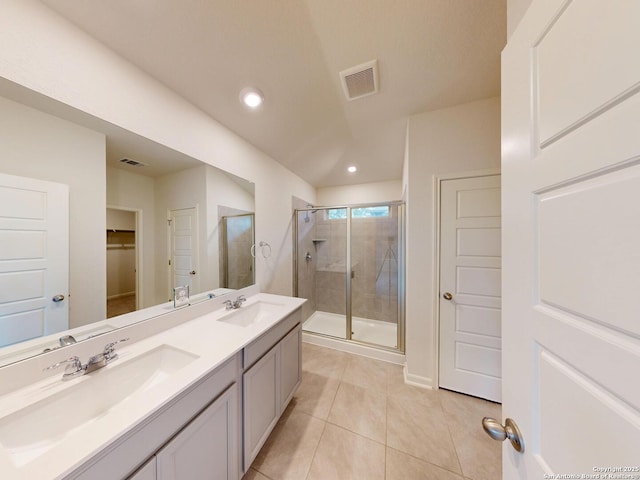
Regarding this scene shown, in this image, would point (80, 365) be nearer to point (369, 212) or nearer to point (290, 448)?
point (290, 448)

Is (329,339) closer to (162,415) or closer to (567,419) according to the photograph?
(162,415)

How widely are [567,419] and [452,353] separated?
5.70 ft

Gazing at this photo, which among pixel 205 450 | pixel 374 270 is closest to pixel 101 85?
pixel 205 450

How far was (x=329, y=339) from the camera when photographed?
265 centimetres

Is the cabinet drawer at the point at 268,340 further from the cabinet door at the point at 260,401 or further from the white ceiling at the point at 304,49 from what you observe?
the white ceiling at the point at 304,49

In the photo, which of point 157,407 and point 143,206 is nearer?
point 157,407

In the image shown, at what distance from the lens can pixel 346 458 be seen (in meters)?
1.30

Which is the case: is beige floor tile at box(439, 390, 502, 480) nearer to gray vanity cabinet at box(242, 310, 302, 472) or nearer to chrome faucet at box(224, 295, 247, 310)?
gray vanity cabinet at box(242, 310, 302, 472)

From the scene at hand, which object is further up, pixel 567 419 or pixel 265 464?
pixel 567 419

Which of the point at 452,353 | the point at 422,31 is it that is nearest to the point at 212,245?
the point at 422,31

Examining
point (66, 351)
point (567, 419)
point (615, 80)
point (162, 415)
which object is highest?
point (615, 80)

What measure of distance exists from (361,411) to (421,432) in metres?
0.43

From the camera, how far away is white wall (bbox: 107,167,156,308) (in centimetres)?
116

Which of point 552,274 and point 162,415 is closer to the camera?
point 552,274
